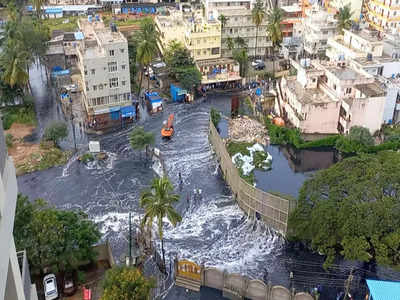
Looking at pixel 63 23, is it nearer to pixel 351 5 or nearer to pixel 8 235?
pixel 351 5

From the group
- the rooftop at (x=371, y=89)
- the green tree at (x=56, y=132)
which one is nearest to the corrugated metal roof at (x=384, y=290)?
the rooftop at (x=371, y=89)

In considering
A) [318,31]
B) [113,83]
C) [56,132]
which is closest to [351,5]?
[318,31]

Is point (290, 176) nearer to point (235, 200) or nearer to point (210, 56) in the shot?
point (235, 200)

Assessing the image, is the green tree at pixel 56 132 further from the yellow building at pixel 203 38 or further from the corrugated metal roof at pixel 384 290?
the corrugated metal roof at pixel 384 290

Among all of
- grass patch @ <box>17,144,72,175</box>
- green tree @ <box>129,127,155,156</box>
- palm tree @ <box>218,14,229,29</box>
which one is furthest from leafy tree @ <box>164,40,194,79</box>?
grass patch @ <box>17,144,72,175</box>

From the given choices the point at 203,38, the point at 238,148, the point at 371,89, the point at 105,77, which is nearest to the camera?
the point at 238,148

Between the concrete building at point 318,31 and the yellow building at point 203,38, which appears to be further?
the concrete building at point 318,31

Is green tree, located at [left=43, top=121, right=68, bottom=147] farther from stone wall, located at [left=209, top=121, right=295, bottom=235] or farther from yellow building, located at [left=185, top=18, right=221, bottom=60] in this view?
yellow building, located at [left=185, top=18, right=221, bottom=60]
